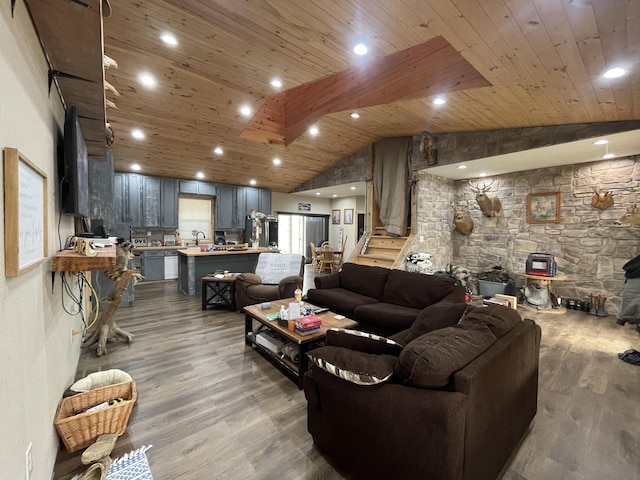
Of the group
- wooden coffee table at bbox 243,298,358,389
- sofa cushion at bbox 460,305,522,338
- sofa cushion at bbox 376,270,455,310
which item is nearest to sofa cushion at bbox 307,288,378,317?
sofa cushion at bbox 376,270,455,310

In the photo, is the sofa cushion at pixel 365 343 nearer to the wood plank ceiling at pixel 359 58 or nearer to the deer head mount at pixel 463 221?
the wood plank ceiling at pixel 359 58

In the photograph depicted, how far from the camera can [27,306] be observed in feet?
3.76

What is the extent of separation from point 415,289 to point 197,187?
6.18 meters

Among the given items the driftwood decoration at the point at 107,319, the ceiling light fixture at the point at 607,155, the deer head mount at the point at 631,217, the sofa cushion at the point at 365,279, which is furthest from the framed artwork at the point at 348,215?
the driftwood decoration at the point at 107,319

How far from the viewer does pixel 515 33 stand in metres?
1.89

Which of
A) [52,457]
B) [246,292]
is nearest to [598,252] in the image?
[246,292]

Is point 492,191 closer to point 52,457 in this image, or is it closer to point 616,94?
point 616,94

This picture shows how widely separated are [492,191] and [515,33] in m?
4.53

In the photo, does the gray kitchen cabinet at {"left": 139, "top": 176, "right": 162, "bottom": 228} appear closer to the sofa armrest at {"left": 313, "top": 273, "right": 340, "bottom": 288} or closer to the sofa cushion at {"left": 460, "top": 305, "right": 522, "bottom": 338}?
the sofa armrest at {"left": 313, "top": 273, "right": 340, "bottom": 288}

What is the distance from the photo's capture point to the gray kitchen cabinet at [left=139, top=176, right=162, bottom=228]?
6613 mm

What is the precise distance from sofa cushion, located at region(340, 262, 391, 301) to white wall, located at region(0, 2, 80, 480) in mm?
3172

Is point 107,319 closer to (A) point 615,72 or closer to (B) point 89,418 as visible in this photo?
(B) point 89,418

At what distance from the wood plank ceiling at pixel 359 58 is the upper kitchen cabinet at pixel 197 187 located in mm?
1683

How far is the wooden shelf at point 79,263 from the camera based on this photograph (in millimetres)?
1528
